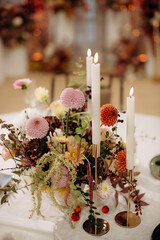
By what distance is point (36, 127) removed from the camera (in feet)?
2.87

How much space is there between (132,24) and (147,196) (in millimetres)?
5366

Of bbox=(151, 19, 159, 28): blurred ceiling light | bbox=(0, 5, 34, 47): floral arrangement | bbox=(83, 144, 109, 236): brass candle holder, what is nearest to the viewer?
bbox=(83, 144, 109, 236): brass candle holder

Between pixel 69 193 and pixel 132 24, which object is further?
pixel 132 24

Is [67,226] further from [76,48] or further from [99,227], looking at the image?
[76,48]

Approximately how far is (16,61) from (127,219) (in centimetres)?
534

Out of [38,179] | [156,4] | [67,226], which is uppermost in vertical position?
[156,4]

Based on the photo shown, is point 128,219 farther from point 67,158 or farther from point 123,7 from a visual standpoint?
point 123,7

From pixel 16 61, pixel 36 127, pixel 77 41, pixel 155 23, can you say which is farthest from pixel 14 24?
pixel 36 127

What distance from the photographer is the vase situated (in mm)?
5828

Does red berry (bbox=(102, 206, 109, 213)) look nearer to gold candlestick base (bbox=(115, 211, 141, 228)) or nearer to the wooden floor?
gold candlestick base (bbox=(115, 211, 141, 228))

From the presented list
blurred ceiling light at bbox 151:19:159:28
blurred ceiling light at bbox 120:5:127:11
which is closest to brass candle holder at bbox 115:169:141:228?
blurred ceiling light at bbox 151:19:159:28

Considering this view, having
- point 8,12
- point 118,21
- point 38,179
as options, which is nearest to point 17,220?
point 38,179

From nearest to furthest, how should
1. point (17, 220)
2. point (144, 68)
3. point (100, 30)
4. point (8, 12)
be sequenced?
point (17, 220), point (8, 12), point (144, 68), point (100, 30)

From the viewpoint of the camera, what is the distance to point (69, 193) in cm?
95
